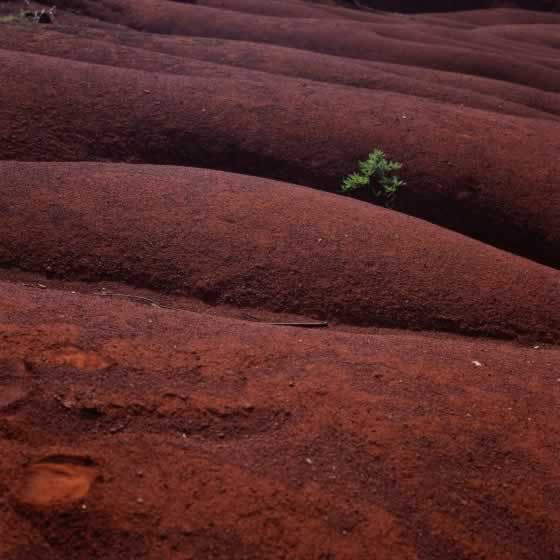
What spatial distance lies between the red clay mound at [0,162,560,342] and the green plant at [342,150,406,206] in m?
1.00

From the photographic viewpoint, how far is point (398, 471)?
310cm

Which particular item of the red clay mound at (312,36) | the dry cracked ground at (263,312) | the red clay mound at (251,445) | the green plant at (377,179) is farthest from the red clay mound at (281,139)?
the red clay mound at (312,36)

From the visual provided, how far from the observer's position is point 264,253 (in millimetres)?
5035

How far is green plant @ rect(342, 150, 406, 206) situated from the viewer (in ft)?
22.0

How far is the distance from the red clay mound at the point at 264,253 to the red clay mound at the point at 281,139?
1065mm

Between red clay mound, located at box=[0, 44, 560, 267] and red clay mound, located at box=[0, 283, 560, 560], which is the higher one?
red clay mound, located at box=[0, 44, 560, 267]

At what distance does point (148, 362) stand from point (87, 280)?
1517 mm

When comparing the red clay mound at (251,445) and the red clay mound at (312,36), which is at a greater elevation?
the red clay mound at (312,36)

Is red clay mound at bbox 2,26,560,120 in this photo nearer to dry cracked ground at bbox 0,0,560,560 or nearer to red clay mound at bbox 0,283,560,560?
dry cracked ground at bbox 0,0,560,560

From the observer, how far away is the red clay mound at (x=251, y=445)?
270 centimetres

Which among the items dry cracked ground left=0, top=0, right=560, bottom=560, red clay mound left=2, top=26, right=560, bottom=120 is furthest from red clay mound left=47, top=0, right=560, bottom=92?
dry cracked ground left=0, top=0, right=560, bottom=560

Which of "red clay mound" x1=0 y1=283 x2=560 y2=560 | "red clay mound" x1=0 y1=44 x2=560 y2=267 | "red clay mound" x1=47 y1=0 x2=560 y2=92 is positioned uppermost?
"red clay mound" x1=47 y1=0 x2=560 y2=92

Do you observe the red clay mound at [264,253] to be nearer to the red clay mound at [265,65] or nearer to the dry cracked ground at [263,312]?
the dry cracked ground at [263,312]

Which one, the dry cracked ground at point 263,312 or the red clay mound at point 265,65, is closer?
the dry cracked ground at point 263,312
